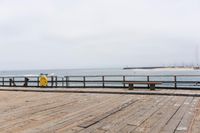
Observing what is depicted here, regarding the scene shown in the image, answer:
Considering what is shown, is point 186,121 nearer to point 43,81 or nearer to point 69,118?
point 69,118

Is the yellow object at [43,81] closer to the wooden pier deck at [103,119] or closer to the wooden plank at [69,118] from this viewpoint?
the wooden pier deck at [103,119]

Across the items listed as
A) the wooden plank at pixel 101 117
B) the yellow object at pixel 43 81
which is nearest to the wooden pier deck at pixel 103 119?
the wooden plank at pixel 101 117

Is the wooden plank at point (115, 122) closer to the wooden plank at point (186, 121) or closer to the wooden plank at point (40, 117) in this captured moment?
the wooden plank at point (186, 121)

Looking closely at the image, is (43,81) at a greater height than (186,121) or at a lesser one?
greater

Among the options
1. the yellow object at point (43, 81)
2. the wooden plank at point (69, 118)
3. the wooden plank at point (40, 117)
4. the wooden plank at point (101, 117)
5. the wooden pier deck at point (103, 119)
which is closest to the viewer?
the wooden pier deck at point (103, 119)

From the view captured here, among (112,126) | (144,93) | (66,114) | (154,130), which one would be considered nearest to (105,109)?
(66,114)

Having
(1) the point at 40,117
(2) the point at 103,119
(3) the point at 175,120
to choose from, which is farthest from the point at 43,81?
(3) the point at 175,120

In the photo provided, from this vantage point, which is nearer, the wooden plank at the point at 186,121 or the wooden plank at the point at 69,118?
the wooden plank at the point at 186,121

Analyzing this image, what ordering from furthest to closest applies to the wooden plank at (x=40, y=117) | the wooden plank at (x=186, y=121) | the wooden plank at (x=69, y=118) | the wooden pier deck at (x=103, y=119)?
1. the wooden plank at (x=40, y=117)
2. the wooden plank at (x=69, y=118)
3. the wooden pier deck at (x=103, y=119)
4. the wooden plank at (x=186, y=121)

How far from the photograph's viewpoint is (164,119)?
7.51 meters

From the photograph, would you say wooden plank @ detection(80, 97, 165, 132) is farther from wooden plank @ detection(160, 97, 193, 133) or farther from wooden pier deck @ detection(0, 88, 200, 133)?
wooden plank @ detection(160, 97, 193, 133)

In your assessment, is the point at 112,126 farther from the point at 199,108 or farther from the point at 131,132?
the point at 199,108

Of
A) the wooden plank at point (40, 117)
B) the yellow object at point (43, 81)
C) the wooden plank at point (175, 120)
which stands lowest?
the wooden plank at point (40, 117)

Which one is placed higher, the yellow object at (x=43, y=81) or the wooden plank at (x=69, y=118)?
the yellow object at (x=43, y=81)
